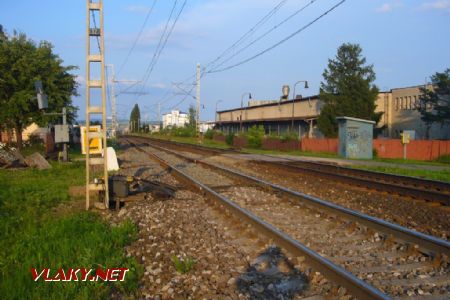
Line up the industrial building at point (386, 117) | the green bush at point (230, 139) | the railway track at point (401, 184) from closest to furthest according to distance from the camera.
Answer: the railway track at point (401, 184), the green bush at point (230, 139), the industrial building at point (386, 117)

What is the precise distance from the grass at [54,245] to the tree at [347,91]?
158 ft

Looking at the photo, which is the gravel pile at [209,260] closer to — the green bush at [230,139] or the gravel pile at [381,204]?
the gravel pile at [381,204]

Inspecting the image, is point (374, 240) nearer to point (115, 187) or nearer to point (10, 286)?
point (10, 286)

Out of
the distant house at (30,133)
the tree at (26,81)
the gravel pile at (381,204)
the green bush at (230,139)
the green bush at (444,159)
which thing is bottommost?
the green bush at (444,159)

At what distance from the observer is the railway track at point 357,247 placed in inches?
226

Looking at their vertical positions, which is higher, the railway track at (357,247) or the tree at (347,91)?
the tree at (347,91)

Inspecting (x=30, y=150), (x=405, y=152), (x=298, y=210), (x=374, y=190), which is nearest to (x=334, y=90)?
(x=405, y=152)

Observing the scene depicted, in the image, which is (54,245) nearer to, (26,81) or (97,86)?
(97,86)

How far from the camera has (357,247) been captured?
25.0 feet

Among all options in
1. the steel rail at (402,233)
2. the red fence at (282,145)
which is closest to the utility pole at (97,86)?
the steel rail at (402,233)

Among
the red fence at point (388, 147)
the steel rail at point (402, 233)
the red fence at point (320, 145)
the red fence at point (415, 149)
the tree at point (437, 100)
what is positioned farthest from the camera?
the tree at point (437, 100)

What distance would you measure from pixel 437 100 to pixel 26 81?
4518cm

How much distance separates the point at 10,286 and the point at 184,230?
12.0 ft

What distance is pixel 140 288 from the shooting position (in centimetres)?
598
